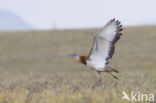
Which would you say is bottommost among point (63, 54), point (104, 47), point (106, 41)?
point (63, 54)

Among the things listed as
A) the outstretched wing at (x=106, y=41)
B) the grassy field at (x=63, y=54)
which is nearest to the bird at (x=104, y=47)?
the outstretched wing at (x=106, y=41)

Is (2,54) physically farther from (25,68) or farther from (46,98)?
(46,98)

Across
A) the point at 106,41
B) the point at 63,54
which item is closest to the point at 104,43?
the point at 106,41

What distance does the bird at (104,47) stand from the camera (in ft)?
29.6

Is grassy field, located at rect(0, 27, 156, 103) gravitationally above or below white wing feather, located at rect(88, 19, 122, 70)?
below

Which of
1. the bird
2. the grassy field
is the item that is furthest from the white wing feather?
the grassy field

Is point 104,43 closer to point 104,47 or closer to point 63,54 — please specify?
point 104,47

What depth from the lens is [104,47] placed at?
9.09m

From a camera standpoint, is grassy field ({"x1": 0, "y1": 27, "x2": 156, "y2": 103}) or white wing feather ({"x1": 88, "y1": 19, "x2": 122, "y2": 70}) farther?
grassy field ({"x1": 0, "y1": 27, "x2": 156, "y2": 103})

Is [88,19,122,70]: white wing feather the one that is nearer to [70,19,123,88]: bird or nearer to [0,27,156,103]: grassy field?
[70,19,123,88]: bird

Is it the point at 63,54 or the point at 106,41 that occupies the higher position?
the point at 106,41

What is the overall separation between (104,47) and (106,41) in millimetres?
139

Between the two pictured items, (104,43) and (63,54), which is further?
(63,54)

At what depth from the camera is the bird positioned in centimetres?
901
